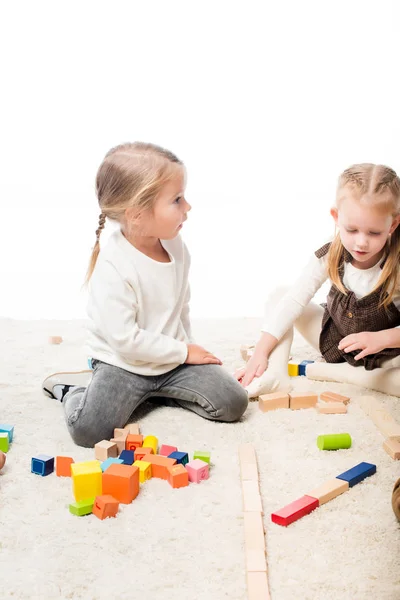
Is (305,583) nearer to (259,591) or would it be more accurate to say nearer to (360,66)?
(259,591)

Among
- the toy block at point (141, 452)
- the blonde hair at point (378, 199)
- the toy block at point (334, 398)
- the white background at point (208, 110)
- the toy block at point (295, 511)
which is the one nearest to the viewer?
the toy block at point (295, 511)

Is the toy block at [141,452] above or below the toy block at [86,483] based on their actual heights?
below

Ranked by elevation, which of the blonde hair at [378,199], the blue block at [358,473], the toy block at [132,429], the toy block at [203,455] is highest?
the blonde hair at [378,199]

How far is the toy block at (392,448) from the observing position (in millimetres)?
1490

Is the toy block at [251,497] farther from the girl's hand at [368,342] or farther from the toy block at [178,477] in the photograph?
the girl's hand at [368,342]

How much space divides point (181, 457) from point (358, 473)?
0.35m

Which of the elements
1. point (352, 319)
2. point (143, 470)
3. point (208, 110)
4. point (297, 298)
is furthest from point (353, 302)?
point (208, 110)

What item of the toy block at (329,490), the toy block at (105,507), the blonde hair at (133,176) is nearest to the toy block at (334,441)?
the toy block at (329,490)

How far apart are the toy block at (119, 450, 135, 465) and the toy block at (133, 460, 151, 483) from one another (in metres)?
0.04

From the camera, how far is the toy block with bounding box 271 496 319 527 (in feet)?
4.04

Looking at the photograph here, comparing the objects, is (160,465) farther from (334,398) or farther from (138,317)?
(334,398)

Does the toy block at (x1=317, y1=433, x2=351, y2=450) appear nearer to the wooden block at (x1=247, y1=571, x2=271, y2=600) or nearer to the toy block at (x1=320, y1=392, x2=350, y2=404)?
the toy block at (x1=320, y1=392, x2=350, y2=404)

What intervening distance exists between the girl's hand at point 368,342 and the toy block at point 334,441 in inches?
12.9

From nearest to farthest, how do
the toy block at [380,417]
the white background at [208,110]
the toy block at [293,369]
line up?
the toy block at [380,417] < the toy block at [293,369] < the white background at [208,110]
